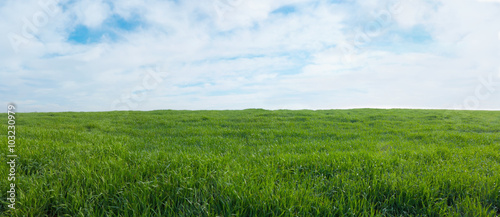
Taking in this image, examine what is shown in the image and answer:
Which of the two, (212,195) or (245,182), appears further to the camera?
(245,182)

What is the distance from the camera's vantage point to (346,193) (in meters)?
3.63

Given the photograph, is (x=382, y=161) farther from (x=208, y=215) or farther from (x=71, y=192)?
(x=71, y=192)

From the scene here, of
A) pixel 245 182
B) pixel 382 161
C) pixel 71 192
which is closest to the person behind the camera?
pixel 71 192

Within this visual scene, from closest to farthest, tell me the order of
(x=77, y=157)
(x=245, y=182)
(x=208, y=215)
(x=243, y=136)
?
(x=208, y=215) → (x=245, y=182) → (x=77, y=157) → (x=243, y=136)

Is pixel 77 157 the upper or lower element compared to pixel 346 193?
upper

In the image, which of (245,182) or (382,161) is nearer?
(245,182)

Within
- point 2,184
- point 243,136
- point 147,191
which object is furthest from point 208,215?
point 243,136

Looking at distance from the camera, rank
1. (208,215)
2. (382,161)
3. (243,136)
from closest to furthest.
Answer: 1. (208,215)
2. (382,161)
3. (243,136)

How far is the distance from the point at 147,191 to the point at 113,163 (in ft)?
4.26

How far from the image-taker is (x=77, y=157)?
4.79 metres

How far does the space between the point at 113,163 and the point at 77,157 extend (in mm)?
1144

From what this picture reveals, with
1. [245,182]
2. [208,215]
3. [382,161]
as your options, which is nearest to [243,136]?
[382,161]

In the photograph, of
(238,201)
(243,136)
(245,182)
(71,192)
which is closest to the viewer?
(238,201)

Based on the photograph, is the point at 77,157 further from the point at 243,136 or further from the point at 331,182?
the point at 243,136
